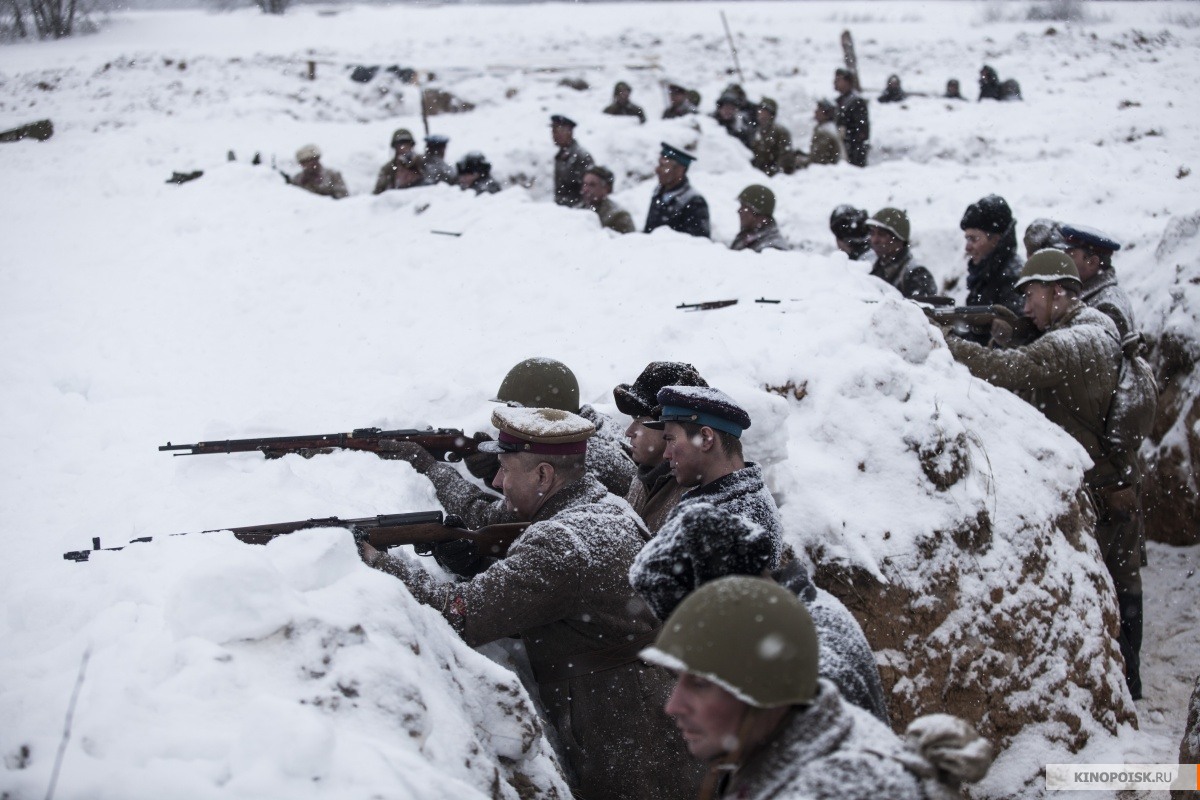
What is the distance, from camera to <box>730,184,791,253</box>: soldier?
7.93 m

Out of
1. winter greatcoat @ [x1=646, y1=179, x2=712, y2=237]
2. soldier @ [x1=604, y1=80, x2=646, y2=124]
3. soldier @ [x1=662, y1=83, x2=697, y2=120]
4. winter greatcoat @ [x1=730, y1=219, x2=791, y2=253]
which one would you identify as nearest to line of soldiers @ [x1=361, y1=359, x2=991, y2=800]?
winter greatcoat @ [x1=730, y1=219, x2=791, y2=253]

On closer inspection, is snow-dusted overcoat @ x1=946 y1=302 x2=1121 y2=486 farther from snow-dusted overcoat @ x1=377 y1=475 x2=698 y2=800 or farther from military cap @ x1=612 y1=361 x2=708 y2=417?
snow-dusted overcoat @ x1=377 y1=475 x2=698 y2=800

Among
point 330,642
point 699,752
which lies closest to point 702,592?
point 699,752

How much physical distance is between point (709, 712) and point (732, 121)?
1331 centimetres

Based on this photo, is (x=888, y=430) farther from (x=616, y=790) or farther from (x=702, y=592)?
(x=702, y=592)

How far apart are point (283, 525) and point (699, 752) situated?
6.37 feet

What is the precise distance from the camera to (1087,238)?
6215 mm

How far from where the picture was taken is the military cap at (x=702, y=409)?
3.40 meters

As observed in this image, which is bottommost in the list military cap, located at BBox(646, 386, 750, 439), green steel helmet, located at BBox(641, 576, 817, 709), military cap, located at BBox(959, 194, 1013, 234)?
military cap, located at BBox(959, 194, 1013, 234)

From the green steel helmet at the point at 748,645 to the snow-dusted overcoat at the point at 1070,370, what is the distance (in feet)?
13.5

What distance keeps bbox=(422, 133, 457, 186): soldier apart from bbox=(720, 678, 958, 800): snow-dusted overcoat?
8.59 meters

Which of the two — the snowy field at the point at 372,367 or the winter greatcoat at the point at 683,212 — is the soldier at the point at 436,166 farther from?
the winter greatcoat at the point at 683,212

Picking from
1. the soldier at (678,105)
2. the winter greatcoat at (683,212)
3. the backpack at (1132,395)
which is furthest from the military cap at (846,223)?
the soldier at (678,105)

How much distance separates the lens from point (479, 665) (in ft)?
9.68
